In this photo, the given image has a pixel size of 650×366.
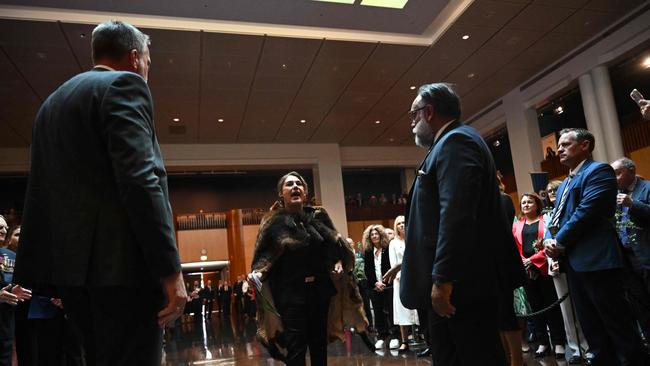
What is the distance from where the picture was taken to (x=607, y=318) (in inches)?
115

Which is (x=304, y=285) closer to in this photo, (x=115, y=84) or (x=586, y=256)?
(x=586, y=256)

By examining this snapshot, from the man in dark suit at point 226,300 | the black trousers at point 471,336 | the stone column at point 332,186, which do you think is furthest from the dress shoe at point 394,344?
the man in dark suit at point 226,300

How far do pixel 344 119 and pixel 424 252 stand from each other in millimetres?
10862

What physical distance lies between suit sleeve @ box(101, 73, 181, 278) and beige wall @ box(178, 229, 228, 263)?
58.5 feet

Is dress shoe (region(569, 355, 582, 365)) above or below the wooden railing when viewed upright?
below

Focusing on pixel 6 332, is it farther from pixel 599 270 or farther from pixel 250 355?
pixel 599 270

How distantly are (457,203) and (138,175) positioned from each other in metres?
1.20

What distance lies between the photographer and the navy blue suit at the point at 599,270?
2924mm

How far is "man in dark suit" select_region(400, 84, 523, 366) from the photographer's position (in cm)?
192

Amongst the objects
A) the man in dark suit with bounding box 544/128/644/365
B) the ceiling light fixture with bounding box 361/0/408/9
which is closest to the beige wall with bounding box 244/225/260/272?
the ceiling light fixture with bounding box 361/0/408/9

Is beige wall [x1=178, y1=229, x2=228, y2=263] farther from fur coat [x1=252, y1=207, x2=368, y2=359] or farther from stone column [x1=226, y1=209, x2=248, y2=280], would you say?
fur coat [x1=252, y1=207, x2=368, y2=359]

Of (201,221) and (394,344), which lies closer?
(394,344)

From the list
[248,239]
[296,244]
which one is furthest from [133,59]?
[248,239]

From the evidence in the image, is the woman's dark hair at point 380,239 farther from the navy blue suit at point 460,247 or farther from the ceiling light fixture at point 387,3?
the navy blue suit at point 460,247
